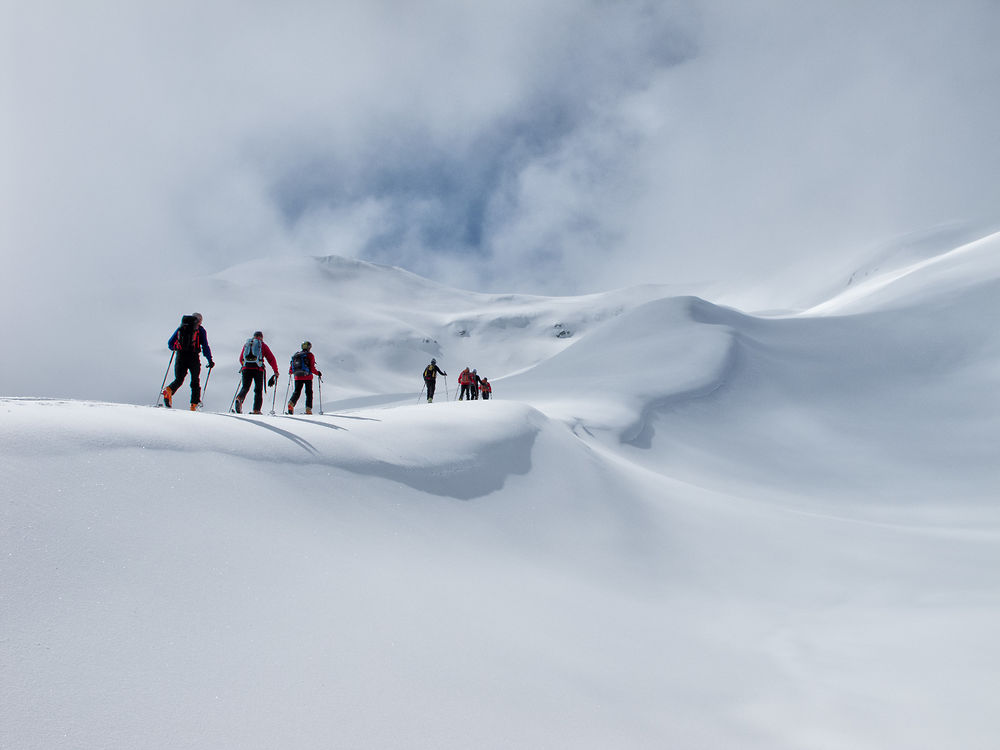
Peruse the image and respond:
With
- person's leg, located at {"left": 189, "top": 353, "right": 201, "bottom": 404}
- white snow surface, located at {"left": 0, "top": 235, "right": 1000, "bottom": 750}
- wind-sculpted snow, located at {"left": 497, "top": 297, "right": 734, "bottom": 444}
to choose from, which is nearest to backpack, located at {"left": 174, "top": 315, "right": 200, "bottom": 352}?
person's leg, located at {"left": 189, "top": 353, "right": 201, "bottom": 404}

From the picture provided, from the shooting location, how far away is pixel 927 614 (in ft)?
28.1

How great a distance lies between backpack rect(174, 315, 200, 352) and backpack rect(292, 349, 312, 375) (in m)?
2.57

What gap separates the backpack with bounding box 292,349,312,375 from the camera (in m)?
13.0

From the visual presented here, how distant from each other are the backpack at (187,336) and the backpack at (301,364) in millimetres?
2566

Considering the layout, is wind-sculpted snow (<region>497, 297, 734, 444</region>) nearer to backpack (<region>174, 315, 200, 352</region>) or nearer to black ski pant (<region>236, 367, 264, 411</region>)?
black ski pant (<region>236, 367, 264, 411</region>)

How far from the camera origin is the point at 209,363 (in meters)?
11.5

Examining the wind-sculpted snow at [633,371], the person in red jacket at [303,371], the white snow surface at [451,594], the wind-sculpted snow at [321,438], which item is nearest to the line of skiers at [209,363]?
the person in red jacket at [303,371]

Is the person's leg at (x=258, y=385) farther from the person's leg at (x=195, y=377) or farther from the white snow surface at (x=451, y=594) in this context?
the white snow surface at (x=451, y=594)

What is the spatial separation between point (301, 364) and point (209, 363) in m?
2.10

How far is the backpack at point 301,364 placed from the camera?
1301cm

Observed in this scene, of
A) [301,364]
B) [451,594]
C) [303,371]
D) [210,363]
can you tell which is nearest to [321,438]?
[451,594]

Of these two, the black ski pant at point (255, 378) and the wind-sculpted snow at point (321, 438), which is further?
the black ski pant at point (255, 378)

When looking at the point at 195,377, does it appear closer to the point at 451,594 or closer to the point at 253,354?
the point at 253,354

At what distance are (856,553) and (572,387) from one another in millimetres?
18651
